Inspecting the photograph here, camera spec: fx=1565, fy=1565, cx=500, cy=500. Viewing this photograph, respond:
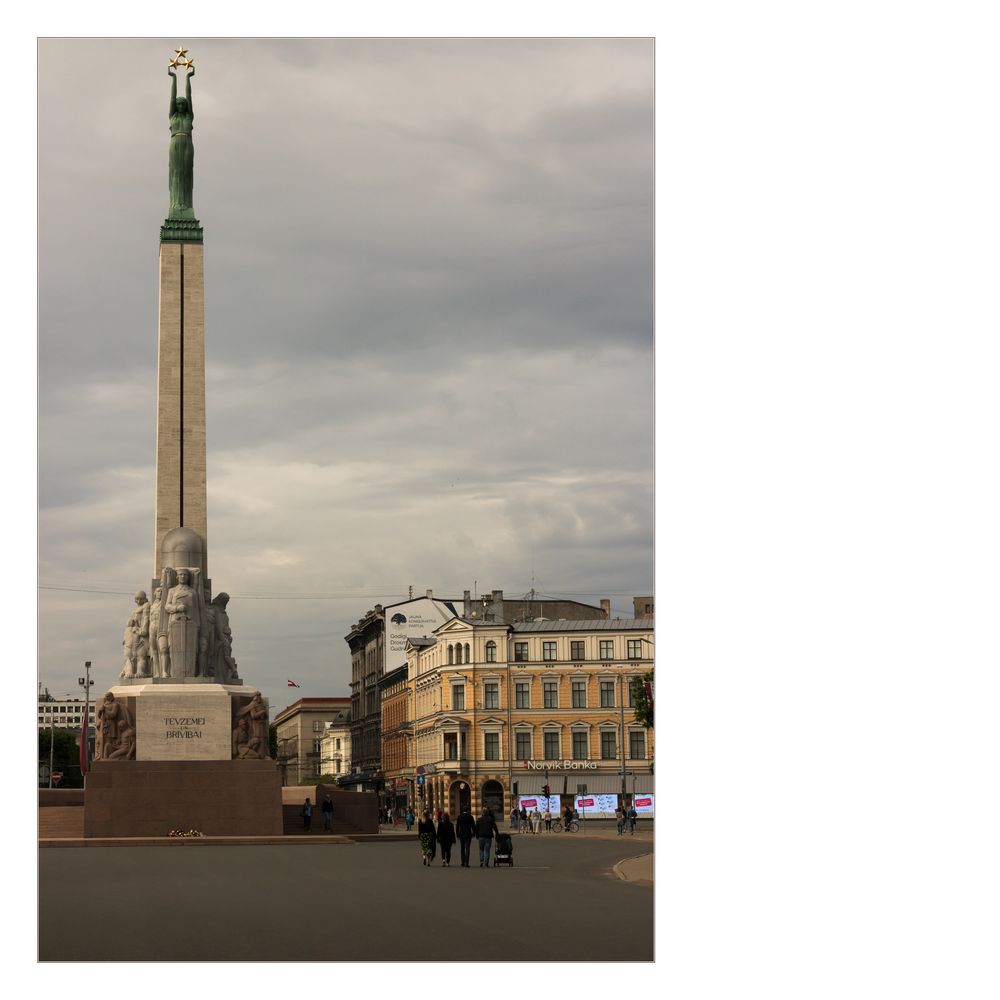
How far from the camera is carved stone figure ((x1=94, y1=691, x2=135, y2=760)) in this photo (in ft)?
134

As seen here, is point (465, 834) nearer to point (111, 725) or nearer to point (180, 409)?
point (111, 725)

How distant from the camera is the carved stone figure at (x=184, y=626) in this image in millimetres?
42469

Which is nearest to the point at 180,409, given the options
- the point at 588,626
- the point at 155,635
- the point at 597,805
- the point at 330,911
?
the point at 155,635

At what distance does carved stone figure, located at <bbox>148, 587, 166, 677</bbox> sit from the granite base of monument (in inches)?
137

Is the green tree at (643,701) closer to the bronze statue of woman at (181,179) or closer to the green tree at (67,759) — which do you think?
the bronze statue of woman at (181,179)

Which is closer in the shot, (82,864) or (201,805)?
(82,864)

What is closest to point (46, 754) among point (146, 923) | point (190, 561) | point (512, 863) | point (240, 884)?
point (190, 561)

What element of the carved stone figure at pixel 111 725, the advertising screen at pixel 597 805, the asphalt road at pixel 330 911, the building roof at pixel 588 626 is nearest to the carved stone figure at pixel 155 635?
the carved stone figure at pixel 111 725

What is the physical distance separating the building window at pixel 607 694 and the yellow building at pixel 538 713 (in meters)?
0.06

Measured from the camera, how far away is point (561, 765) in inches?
3398

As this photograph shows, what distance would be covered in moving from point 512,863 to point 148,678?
1544cm

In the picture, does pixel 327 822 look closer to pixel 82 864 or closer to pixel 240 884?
pixel 82 864

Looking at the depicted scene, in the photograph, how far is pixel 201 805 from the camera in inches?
1535

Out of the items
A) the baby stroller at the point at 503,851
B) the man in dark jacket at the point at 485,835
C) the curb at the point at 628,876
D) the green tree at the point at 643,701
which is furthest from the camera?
the green tree at the point at 643,701
